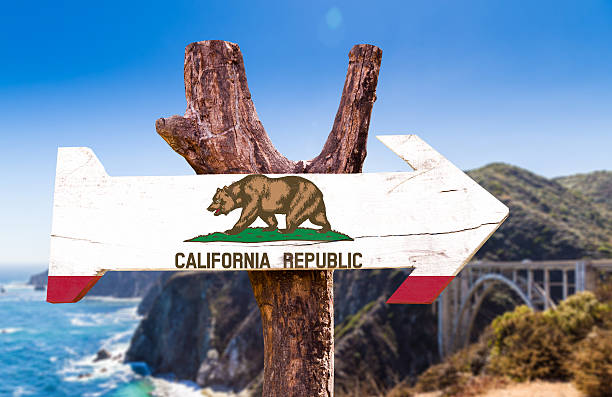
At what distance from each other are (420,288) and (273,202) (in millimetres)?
955

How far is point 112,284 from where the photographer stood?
122 metres

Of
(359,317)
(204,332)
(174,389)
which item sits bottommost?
(174,389)

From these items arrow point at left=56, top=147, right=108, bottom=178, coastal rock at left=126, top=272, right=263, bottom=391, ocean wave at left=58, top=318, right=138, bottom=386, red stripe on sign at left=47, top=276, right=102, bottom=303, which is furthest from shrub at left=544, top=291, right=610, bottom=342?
ocean wave at left=58, top=318, right=138, bottom=386

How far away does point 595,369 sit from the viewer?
37.0ft

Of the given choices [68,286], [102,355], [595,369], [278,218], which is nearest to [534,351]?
[595,369]

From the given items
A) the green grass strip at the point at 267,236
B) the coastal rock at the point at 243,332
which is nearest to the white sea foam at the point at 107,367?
the coastal rock at the point at 243,332

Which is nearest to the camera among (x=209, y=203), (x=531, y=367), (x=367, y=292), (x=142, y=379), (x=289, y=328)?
(x=209, y=203)

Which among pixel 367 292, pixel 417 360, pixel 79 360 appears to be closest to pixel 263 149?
pixel 417 360

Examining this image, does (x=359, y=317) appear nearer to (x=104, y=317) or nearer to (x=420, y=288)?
(x=420, y=288)

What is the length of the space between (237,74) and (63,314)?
12086cm

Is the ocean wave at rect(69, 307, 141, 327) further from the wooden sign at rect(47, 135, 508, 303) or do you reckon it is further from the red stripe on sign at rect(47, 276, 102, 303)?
the wooden sign at rect(47, 135, 508, 303)

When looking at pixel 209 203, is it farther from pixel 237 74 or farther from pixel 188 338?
pixel 188 338

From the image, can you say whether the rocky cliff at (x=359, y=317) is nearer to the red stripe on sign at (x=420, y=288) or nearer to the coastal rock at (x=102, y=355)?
the coastal rock at (x=102, y=355)

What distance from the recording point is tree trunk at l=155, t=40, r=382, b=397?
2.41 m
